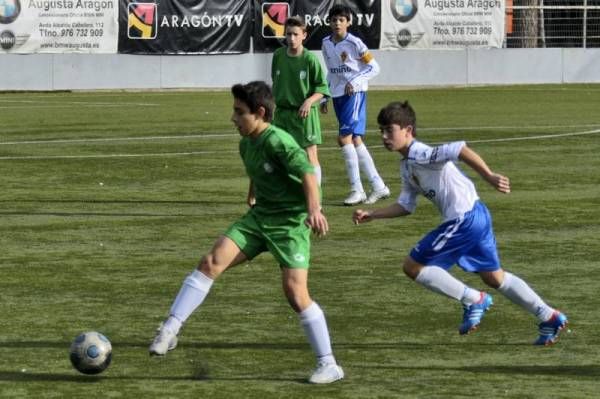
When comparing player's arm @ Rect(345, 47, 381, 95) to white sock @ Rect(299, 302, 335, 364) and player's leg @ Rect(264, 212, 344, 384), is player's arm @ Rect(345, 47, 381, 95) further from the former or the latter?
white sock @ Rect(299, 302, 335, 364)

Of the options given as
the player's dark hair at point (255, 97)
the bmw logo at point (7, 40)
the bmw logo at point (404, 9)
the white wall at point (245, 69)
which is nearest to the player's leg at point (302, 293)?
the player's dark hair at point (255, 97)

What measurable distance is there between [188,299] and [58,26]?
3056 centimetres

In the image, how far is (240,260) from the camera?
357 inches

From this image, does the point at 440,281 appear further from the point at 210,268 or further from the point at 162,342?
the point at 162,342

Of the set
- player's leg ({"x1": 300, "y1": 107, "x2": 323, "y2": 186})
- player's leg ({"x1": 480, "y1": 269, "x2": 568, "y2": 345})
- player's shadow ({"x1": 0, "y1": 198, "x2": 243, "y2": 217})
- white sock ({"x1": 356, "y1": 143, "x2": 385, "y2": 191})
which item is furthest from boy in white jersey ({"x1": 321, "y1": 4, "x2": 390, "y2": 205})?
player's leg ({"x1": 480, "y1": 269, "x2": 568, "y2": 345})

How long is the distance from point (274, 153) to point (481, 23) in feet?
112

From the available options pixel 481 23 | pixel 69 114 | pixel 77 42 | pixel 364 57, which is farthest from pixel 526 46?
pixel 364 57

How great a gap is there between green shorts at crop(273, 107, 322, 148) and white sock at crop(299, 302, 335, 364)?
777cm

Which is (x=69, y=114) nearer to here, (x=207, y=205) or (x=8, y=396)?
(x=207, y=205)

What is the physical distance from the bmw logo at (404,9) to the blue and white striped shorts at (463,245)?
32.1 m

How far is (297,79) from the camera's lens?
1641cm

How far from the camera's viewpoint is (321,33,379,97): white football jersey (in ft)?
59.2

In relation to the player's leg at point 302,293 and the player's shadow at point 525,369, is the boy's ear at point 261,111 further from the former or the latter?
the player's shadow at point 525,369

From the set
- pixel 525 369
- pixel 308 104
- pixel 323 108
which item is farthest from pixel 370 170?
pixel 525 369
